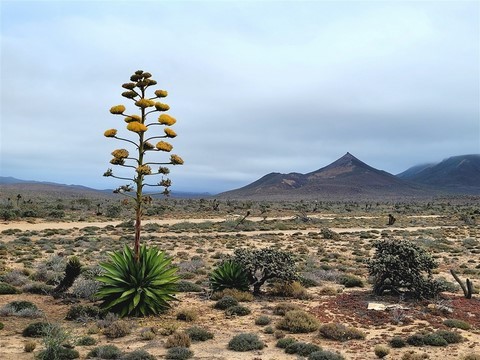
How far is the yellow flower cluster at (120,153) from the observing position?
10.9m

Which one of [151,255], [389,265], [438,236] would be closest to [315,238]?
[438,236]

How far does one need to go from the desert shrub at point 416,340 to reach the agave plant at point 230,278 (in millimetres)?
5911

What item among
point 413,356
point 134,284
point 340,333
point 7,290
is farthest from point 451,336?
point 7,290

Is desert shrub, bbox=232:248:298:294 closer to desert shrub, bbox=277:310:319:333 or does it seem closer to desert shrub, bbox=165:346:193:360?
desert shrub, bbox=277:310:319:333

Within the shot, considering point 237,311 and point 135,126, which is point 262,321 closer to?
point 237,311

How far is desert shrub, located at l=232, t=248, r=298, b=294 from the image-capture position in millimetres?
14523

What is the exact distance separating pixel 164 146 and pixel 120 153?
1068 mm

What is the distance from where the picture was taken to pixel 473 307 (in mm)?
13500

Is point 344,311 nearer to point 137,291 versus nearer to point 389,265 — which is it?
point 389,265

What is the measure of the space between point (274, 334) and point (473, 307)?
657 cm

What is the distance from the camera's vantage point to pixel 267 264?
47.5ft

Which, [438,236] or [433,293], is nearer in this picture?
[433,293]

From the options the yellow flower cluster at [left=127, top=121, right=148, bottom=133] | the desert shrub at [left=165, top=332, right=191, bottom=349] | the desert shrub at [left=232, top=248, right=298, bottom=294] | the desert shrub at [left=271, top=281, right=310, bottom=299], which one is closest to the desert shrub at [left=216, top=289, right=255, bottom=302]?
the desert shrub at [left=232, top=248, right=298, bottom=294]

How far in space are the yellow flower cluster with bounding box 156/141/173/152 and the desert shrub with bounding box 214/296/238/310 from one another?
197 inches
